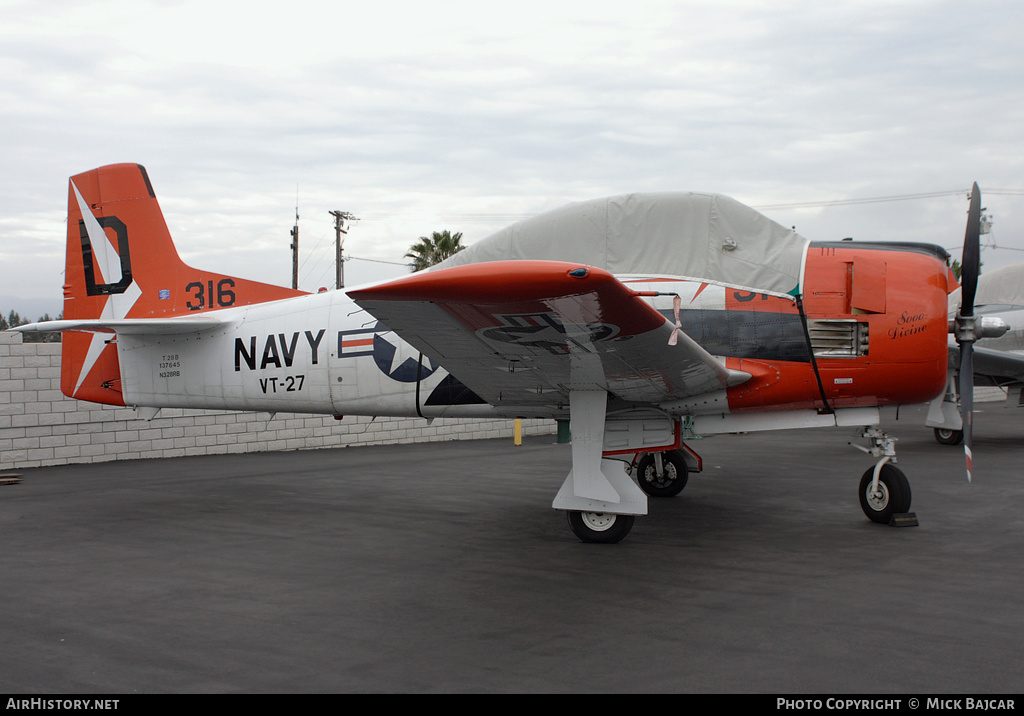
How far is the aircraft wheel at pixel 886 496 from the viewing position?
722 centimetres

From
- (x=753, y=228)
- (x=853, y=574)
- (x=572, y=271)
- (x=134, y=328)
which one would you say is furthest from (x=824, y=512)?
(x=134, y=328)

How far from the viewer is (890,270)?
6578mm

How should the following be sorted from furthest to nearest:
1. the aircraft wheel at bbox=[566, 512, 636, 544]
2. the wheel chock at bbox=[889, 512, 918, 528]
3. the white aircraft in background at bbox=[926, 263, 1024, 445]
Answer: the white aircraft in background at bbox=[926, 263, 1024, 445]
the wheel chock at bbox=[889, 512, 918, 528]
the aircraft wheel at bbox=[566, 512, 636, 544]

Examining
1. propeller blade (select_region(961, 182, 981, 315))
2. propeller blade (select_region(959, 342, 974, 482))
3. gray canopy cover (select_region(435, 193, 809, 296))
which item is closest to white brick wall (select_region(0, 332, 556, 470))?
gray canopy cover (select_region(435, 193, 809, 296))

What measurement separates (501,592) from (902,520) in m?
4.23

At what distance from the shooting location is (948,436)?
15.4m

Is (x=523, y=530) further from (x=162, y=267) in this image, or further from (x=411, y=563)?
(x=162, y=267)

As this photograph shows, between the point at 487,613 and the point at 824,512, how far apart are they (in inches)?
191

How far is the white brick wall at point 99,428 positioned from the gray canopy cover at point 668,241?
31.3 ft

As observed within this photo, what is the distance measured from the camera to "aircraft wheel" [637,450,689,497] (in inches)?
368

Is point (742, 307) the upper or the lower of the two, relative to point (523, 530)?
upper

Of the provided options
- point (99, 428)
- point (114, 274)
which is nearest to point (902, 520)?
point (114, 274)

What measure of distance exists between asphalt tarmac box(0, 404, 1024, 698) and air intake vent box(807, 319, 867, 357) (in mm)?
1675

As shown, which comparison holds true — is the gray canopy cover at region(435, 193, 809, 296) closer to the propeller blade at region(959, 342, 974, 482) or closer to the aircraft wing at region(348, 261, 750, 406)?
the aircraft wing at region(348, 261, 750, 406)
